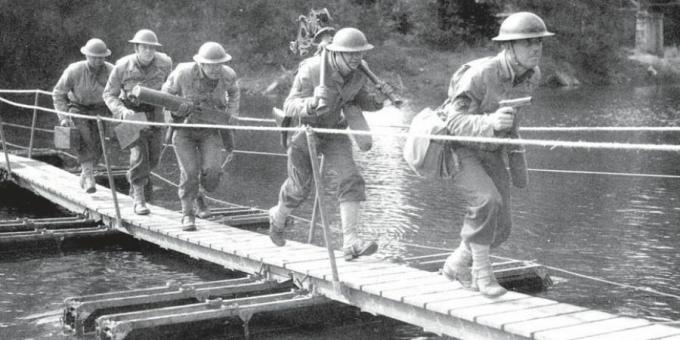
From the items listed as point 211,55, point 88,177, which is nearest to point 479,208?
point 211,55

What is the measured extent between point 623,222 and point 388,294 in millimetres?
6400

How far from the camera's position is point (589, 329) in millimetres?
6082

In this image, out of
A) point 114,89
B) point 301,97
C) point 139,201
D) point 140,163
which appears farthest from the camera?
point 139,201

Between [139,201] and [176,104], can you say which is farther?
[139,201]

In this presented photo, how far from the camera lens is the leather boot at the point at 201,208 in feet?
37.2

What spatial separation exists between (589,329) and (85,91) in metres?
8.18

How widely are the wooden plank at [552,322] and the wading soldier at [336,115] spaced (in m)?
2.12

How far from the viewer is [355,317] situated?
8.28 meters

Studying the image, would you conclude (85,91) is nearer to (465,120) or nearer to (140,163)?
(140,163)

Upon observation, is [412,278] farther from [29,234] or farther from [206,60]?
[29,234]

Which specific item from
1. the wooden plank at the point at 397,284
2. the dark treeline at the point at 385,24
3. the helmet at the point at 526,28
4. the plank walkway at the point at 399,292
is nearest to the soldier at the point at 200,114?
the plank walkway at the point at 399,292

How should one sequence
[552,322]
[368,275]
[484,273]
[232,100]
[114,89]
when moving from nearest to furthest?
[552,322], [484,273], [368,275], [232,100], [114,89]

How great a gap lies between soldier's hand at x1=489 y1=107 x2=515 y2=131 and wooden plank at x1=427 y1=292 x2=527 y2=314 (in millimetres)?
1253

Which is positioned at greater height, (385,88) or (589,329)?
(385,88)
